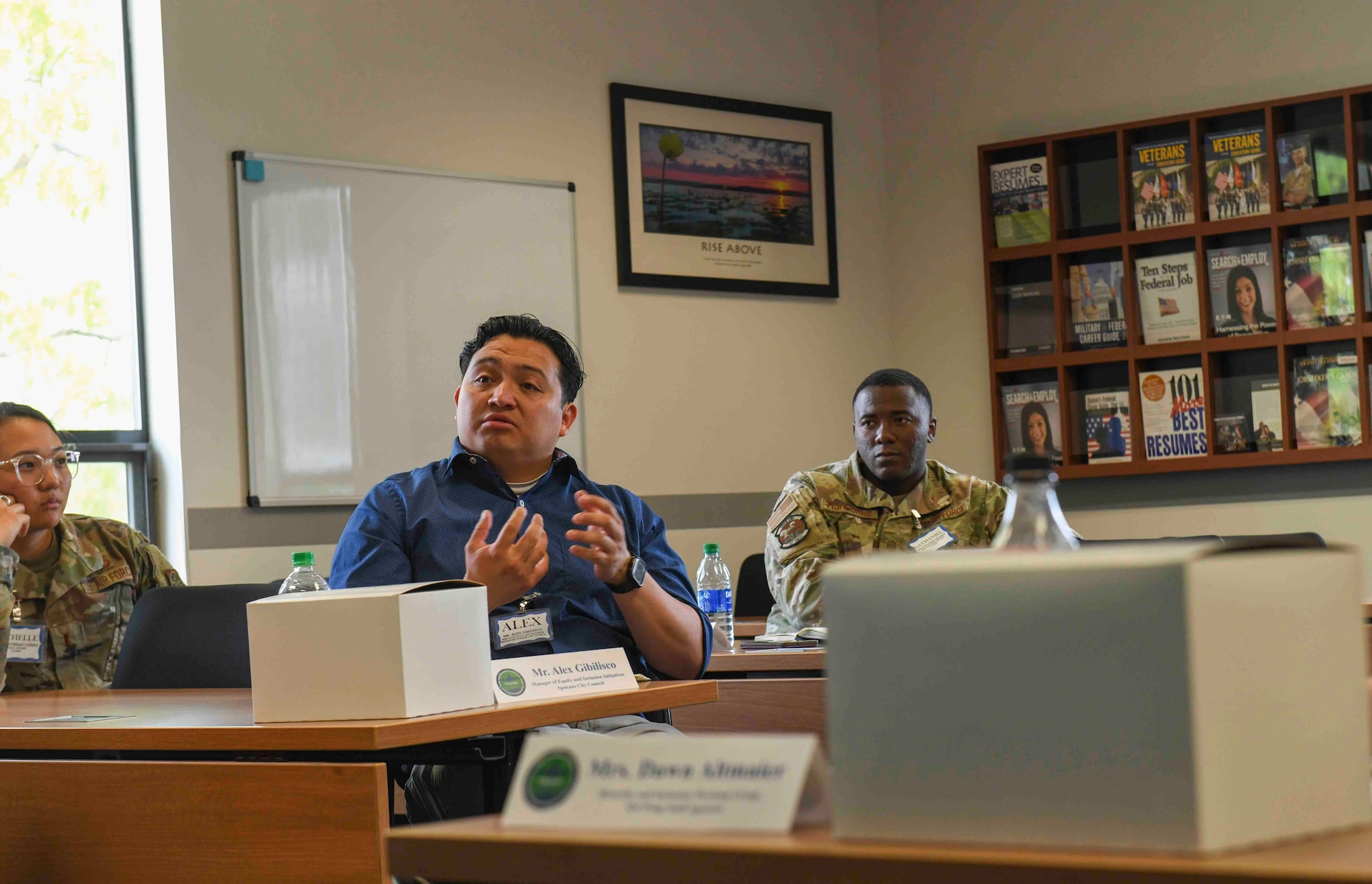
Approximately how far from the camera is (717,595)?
14.6 ft

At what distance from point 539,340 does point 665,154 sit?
306 centimetres

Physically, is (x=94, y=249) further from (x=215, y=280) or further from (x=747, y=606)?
(x=747, y=606)

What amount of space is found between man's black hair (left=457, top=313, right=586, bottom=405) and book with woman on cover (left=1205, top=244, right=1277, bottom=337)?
3.44 metres

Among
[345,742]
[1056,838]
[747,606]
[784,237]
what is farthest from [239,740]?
[784,237]

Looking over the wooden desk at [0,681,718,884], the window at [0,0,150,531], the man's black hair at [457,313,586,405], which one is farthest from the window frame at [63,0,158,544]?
the wooden desk at [0,681,718,884]

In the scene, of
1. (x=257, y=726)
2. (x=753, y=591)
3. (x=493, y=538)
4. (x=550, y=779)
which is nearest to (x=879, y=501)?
(x=753, y=591)

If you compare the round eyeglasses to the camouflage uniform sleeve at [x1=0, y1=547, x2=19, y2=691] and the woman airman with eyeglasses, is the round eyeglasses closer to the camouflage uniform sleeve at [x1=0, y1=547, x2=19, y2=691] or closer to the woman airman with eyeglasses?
the woman airman with eyeglasses

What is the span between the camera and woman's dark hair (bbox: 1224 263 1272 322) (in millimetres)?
5281

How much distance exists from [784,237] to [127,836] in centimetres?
445

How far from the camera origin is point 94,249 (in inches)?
175

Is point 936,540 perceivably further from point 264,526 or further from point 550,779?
point 550,779

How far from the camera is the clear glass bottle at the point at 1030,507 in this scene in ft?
3.26

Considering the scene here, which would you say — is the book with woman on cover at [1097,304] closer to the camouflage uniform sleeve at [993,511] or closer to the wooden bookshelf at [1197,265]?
the wooden bookshelf at [1197,265]

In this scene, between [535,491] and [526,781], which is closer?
[526,781]
